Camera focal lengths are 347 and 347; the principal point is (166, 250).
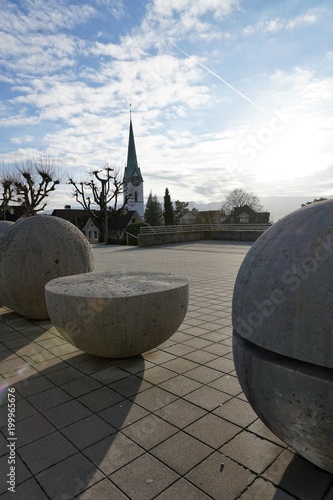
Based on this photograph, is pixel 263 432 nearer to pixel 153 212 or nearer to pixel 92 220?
pixel 92 220

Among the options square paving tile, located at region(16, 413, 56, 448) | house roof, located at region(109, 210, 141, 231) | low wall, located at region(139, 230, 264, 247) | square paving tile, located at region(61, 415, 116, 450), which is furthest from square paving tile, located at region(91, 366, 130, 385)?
house roof, located at region(109, 210, 141, 231)

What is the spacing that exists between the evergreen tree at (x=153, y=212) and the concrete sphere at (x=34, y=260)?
65789mm

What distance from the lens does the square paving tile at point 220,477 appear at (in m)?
2.34

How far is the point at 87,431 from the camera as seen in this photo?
304 cm

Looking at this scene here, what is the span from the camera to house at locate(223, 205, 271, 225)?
65812mm

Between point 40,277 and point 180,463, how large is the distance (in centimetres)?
418

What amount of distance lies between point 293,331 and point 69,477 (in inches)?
75.2

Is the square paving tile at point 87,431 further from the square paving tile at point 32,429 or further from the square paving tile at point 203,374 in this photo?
the square paving tile at point 203,374

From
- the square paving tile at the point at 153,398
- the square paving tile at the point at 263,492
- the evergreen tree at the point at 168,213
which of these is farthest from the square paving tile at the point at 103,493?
the evergreen tree at the point at 168,213

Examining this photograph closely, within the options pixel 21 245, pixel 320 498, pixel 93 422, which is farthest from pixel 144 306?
pixel 21 245

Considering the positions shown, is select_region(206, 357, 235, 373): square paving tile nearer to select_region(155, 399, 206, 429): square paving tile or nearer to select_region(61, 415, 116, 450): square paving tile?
select_region(155, 399, 206, 429): square paving tile

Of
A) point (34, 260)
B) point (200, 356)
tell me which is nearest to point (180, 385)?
point (200, 356)

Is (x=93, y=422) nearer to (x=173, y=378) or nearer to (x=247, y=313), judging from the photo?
(x=173, y=378)

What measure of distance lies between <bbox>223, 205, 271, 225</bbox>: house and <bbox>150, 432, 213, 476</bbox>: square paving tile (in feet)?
211
